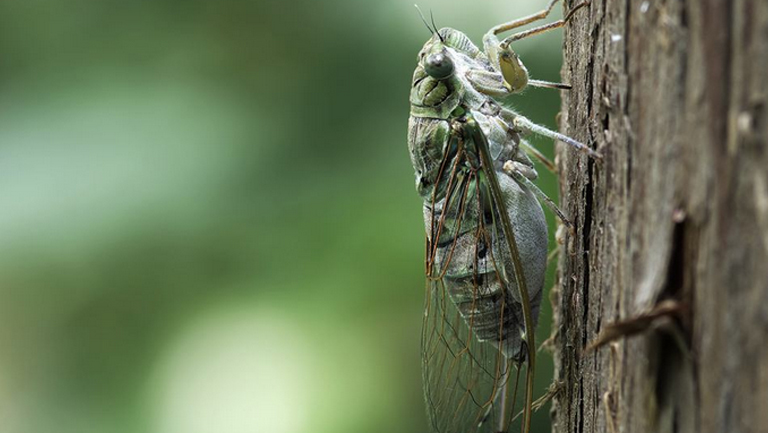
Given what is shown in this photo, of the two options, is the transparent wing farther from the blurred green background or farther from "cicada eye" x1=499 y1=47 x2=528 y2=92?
the blurred green background

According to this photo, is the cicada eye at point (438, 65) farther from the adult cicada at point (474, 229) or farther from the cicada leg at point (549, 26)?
the cicada leg at point (549, 26)

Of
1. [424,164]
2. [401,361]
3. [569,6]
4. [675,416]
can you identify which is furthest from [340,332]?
[675,416]

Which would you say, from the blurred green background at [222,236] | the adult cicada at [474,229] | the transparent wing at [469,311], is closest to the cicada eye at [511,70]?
the adult cicada at [474,229]

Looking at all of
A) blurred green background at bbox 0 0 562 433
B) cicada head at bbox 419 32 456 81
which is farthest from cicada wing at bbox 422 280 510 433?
blurred green background at bbox 0 0 562 433

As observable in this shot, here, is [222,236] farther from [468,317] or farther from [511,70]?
[511,70]

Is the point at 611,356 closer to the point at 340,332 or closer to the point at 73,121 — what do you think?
the point at 340,332
